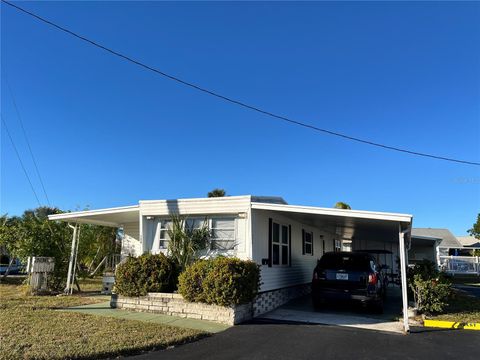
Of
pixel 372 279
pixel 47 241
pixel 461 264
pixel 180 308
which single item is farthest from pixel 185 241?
pixel 461 264

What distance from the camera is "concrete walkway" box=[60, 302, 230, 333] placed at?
8586 millimetres

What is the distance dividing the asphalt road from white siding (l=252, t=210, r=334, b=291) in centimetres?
250

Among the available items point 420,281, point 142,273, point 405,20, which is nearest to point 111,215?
point 142,273

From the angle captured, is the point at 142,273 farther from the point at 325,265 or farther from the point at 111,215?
the point at 325,265

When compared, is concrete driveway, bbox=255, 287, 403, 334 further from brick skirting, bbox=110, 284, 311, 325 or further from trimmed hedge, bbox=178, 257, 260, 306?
trimmed hedge, bbox=178, 257, 260, 306

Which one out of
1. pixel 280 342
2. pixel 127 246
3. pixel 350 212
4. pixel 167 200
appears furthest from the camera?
pixel 127 246

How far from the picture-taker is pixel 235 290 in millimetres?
9008

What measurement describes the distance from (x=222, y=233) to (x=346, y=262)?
3.54 m

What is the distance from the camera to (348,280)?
1051 cm

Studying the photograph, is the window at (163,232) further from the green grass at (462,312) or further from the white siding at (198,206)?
the green grass at (462,312)

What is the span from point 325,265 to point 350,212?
6.87ft

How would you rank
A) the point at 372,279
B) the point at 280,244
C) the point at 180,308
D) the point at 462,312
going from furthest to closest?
the point at 280,244
the point at 462,312
the point at 372,279
the point at 180,308

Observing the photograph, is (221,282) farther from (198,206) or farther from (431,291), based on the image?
(431,291)

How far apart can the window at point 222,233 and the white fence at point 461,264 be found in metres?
28.3
